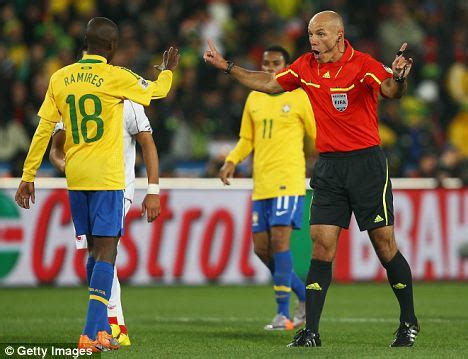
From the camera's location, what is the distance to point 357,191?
8508 millimetres

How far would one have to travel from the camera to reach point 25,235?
49.7 ft

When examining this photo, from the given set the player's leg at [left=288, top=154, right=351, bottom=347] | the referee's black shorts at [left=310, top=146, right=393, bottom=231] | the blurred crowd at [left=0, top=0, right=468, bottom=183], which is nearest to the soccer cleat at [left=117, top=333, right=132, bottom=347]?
the player's leg at [left=288, top=154, right=351, bottom=347]

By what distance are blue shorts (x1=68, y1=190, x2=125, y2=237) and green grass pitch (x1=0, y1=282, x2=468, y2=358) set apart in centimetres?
85

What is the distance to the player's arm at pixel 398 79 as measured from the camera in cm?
777

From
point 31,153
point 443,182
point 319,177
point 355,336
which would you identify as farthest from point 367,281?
point 31,153

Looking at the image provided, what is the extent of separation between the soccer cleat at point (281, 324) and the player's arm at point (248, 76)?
2.50 metres

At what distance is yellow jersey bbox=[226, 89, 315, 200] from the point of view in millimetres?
10820

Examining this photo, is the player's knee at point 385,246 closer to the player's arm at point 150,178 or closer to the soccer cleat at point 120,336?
the player's arm at point 150,178

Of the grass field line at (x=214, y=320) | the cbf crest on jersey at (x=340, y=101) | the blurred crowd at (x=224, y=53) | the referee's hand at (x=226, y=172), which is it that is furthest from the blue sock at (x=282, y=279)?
the blurred crowd at (x=224, y=53)

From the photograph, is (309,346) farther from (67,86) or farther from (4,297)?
(4,297)

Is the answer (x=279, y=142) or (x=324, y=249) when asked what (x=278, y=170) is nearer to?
(x=279, y=142)

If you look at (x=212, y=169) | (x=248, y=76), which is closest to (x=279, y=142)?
(x=248, y=76)

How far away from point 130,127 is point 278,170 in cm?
229

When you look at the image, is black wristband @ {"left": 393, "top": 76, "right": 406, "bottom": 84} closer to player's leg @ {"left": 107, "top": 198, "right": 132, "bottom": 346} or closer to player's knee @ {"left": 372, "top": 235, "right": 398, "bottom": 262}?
player's knee @ {"left": 372, "top": 235, "right": 398, "bottom": 262}
